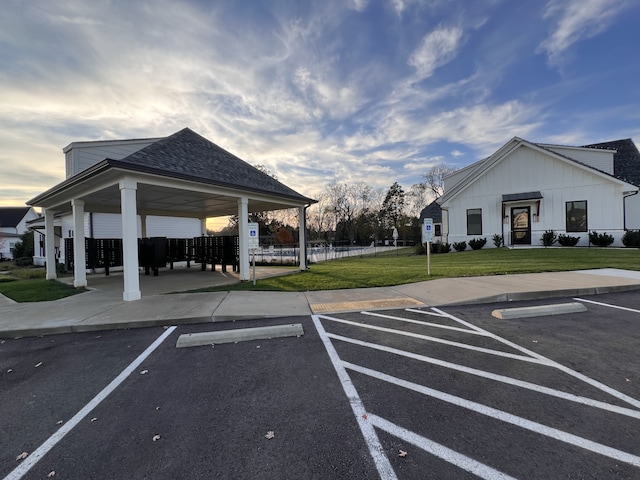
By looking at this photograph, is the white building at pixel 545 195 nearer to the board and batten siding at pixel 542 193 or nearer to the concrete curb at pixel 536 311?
the board and batten siding at pixel 542 193

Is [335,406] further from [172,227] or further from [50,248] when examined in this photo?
Result: [172,227]

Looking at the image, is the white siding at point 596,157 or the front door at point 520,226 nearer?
the front door at point 520,226

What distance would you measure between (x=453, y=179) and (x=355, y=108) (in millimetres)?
15267

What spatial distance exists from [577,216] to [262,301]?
60.5 ft

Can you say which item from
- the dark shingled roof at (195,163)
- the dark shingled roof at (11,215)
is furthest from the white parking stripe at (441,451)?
the dark shingled roof at (11,215)

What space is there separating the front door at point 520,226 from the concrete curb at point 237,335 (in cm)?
1802

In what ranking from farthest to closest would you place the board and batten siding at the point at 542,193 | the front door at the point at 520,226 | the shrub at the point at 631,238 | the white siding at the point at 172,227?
the white siding at the point at 172,227 < the front door at the point at 520,226 < the board and batten siding at the point at 542,193 < the shrub at the point at 631,238

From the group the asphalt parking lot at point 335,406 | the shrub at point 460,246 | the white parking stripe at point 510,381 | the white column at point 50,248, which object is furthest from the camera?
the shrub at point 460,246

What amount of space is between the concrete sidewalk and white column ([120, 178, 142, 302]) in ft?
1.30

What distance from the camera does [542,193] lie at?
A: 1692cm

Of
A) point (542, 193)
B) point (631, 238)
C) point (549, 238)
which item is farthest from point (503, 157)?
point (631, 238)

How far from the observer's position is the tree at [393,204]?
2078 inches

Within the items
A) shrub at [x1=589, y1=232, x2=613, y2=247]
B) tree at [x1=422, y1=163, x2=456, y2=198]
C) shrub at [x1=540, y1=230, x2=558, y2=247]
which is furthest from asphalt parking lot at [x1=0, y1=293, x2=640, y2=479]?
tree at [x1=422, y1=163, x2=456, y2=198]

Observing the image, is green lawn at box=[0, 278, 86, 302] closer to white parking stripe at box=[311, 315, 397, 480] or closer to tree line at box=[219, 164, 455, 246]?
white parking stripe at box=[311, 315, 397, 480]
